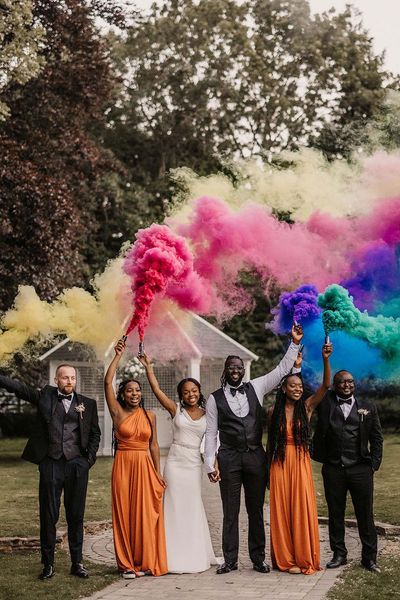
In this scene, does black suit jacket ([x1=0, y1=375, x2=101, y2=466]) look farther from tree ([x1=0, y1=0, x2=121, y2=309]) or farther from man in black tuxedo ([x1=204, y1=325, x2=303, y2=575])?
tree ([x1=0, y1=0, x2=121, y2=309])

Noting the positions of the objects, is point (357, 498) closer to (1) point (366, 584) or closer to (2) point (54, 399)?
(1) point (366, 584)

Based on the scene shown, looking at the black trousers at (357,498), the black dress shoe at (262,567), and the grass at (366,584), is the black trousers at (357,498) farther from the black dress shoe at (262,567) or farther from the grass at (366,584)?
the black dress shoe at (262,567)

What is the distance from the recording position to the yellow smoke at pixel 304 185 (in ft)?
43.3

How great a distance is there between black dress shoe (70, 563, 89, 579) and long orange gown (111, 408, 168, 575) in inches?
14.5

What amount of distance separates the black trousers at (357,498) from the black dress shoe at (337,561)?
21cm

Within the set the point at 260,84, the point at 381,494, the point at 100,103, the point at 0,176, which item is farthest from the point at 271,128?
the point at 381,494

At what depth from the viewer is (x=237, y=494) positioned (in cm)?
1047

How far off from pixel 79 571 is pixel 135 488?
1.00 m

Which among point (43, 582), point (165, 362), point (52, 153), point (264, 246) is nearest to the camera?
point (43, 582)

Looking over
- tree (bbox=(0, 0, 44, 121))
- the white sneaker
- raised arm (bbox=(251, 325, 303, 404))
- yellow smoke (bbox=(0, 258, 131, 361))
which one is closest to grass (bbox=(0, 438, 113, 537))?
yellow smoke (bbox=(0, 258, 131, 361))

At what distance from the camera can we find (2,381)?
10195mm

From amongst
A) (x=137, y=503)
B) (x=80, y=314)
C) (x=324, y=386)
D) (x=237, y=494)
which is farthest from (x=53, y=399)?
(x=80, y=314)

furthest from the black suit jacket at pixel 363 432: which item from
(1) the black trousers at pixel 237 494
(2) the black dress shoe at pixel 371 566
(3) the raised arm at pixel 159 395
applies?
(3) the raised arm at pixel 159 395

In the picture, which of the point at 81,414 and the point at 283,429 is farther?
the point at 283,429
